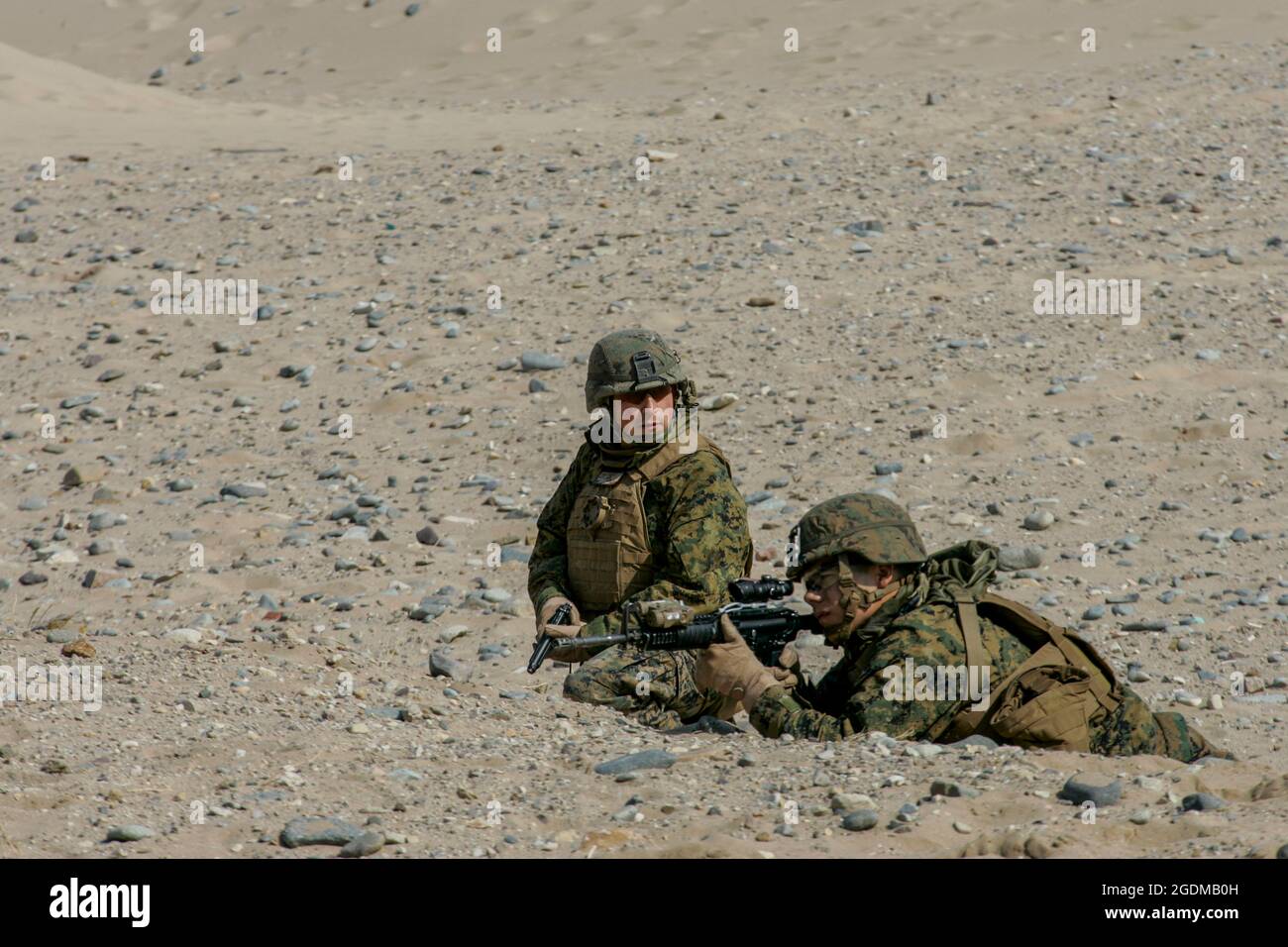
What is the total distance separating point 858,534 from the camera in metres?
5.50

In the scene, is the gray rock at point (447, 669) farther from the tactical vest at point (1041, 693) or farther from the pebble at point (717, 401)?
the pebble at point (717, 401)

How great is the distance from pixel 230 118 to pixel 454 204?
5.62 meters

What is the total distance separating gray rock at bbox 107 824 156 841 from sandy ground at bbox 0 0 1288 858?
0.08ft

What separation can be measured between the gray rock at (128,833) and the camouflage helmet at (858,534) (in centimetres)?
220

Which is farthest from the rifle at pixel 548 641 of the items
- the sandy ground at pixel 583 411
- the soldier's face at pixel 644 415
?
the soldier's face at pixel 644 415

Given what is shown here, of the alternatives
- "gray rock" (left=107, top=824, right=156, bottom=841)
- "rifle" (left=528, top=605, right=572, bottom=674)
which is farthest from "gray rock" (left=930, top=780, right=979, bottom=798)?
"gray rock" (left=107, top=824, right=156, bottom=841)

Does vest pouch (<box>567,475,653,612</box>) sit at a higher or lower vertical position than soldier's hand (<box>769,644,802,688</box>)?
higher

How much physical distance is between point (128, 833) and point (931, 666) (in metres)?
2.43

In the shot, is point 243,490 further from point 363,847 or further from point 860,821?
point 860,821

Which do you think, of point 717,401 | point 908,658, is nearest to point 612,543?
point 908,658

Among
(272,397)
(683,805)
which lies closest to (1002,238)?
(272,397)

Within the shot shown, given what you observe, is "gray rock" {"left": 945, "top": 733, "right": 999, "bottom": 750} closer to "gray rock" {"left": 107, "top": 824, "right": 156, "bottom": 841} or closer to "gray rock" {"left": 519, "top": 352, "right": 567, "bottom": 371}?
"gray rock" {"left": 107, "top": 824, "right": 156, "bottom": 841}

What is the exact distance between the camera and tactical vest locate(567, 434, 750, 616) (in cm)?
636

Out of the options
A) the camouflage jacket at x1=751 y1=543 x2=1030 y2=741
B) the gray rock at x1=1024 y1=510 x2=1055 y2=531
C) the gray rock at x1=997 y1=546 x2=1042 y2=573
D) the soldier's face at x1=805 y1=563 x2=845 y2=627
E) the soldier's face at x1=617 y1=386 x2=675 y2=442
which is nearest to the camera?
the camouflage jacket at x1=751 y1=543 x2=1030 y2=741
